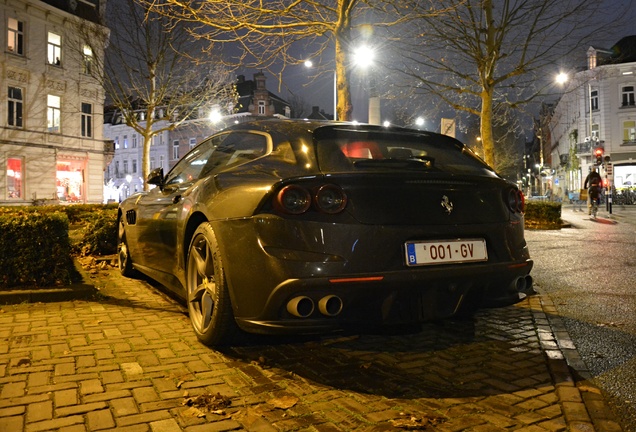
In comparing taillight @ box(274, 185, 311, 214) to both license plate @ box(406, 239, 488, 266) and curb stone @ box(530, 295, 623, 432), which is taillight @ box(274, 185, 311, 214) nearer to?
license plate @ box(406, 239, 488, 266)

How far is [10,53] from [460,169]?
28.6 metres

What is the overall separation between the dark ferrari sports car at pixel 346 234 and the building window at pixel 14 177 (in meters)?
26.6

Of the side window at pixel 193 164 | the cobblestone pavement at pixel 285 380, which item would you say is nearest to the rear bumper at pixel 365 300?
the cobblestone pavement at pixel 285 380

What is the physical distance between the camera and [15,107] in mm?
27078

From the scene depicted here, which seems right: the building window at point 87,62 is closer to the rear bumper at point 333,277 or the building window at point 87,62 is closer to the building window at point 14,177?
the building window at point 14,177

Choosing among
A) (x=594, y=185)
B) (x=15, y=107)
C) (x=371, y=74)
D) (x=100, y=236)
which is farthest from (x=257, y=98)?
(x=100, y=236)

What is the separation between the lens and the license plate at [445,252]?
319 centimetres

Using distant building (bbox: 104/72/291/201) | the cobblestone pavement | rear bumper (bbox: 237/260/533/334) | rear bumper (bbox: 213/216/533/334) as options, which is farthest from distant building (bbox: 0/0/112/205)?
distant building (bbox: 104/72/291/201)

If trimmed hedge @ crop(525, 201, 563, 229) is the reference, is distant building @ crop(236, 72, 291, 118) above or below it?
above

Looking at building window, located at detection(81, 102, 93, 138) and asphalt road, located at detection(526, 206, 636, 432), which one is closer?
asphalt road, located at detection(526, 206, 636, 432)

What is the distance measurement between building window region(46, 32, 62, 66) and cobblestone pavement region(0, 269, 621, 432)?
2830 centimetres

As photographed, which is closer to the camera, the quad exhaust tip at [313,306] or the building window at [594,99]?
the quad exhaust tip at [313,306]

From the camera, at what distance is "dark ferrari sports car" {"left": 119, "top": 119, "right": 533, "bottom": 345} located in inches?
120

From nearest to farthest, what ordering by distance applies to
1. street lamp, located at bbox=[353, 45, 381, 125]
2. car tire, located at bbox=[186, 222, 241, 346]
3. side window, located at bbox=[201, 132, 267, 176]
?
car tire, located at bbox=[186, 222, 241, 346] < side window, located at bbox=[201, 132, 267, 176] < street lamp, located at bbox=[353, 45, 381, 125]
